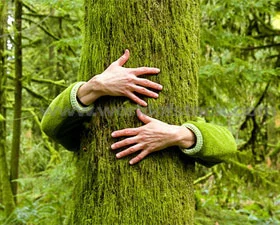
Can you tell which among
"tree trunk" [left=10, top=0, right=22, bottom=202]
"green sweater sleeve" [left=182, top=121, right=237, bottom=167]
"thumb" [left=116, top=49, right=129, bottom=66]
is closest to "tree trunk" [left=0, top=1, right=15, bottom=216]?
"tree trunk" [left=10, top=0, right=22, bottom=202]

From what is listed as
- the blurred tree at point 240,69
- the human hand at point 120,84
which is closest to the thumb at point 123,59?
the human hand at point 120,84

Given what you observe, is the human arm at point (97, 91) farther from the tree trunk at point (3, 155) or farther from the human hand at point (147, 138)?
the tree trunk at point (3, 155)

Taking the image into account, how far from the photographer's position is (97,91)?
1.98 m

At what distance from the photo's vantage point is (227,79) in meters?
4.19

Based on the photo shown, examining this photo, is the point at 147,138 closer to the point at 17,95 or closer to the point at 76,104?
the point at 76,104

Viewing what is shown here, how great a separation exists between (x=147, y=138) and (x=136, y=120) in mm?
118

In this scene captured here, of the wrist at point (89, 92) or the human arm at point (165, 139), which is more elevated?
the wrist at point (89, 92)

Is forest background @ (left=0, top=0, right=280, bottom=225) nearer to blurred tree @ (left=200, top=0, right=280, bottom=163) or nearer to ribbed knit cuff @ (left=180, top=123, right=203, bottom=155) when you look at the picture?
blurred tree @ (left=200, top=0, right=280, bottom=163)

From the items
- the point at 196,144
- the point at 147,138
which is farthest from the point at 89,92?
the point at 196,144

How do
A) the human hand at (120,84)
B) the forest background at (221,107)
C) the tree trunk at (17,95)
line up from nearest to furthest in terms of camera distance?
1. the human hand at (120,84)
2. the forest background at (221,107)
3. the tree trunk at (17,95)

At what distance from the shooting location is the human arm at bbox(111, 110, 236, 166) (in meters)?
1.98

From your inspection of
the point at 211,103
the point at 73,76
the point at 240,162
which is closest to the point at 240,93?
the point at 211,103

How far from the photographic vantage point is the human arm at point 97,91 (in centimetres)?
197

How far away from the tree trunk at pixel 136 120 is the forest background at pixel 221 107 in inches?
22.5
